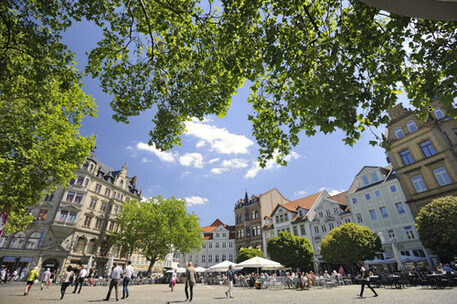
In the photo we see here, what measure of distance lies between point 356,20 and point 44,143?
46.7 ft

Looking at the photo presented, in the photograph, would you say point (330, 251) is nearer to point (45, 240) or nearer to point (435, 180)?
point (435, 180)

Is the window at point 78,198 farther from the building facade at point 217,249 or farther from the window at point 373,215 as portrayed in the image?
the window at point 373,215

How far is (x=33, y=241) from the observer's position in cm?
3272

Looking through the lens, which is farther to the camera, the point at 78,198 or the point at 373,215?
the point at 78,198

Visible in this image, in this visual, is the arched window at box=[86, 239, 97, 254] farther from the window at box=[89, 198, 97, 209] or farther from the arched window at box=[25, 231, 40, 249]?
the arched window at box=[25, 231, 40, 249]

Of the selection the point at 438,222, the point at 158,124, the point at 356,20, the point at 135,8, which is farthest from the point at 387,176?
the point at 135,8

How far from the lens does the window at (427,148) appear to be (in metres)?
25.0

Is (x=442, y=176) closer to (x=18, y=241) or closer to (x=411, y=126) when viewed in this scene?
(x=411, y=126)

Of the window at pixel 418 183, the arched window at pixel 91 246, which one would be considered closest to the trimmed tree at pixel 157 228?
the arched window at pixel 91 246

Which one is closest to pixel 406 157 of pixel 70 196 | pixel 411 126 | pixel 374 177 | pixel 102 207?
pixel 411 126

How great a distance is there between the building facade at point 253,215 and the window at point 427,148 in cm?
3248

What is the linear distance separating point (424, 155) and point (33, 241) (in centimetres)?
5406

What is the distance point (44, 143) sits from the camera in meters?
11.0

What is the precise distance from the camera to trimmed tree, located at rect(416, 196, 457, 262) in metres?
17.3
